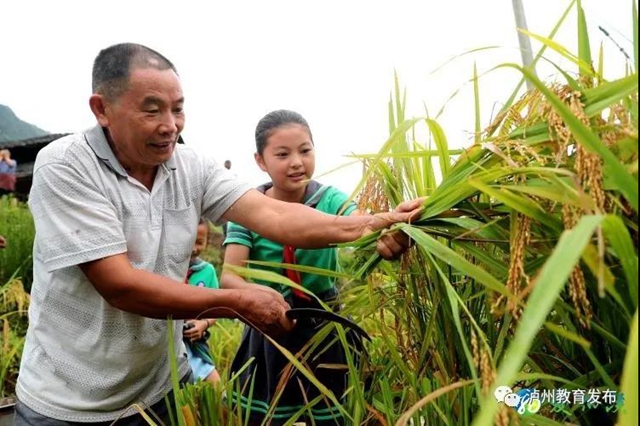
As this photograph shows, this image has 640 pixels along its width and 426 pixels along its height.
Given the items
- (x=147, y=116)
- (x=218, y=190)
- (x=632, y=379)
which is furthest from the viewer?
(x=218, y=190)

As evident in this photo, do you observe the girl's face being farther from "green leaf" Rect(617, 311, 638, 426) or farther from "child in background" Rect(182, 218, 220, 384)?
"green leaf" Rect(617, 311, 638, 426)

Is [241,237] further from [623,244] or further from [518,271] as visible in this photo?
[623,244]

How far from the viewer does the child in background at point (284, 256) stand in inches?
78.4

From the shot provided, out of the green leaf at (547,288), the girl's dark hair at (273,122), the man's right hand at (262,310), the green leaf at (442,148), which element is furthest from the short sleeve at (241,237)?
the green leaf at (547,288)

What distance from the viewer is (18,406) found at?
173 centimetres

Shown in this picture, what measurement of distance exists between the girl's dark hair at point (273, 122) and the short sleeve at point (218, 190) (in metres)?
0.45

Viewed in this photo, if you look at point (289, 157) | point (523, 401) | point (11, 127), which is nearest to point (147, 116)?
point (289, 157)

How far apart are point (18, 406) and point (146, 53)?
1048mm

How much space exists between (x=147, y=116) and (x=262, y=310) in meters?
0.59

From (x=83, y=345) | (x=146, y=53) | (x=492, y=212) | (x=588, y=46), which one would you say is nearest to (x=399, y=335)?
(x=492, y=212)

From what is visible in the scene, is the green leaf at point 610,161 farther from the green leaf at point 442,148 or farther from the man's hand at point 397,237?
the man's hand at point 397,237

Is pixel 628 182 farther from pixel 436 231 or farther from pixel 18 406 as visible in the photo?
pixel 18 406

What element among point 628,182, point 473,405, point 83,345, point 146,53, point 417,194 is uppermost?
point 146,53

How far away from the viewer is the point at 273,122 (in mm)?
2318
